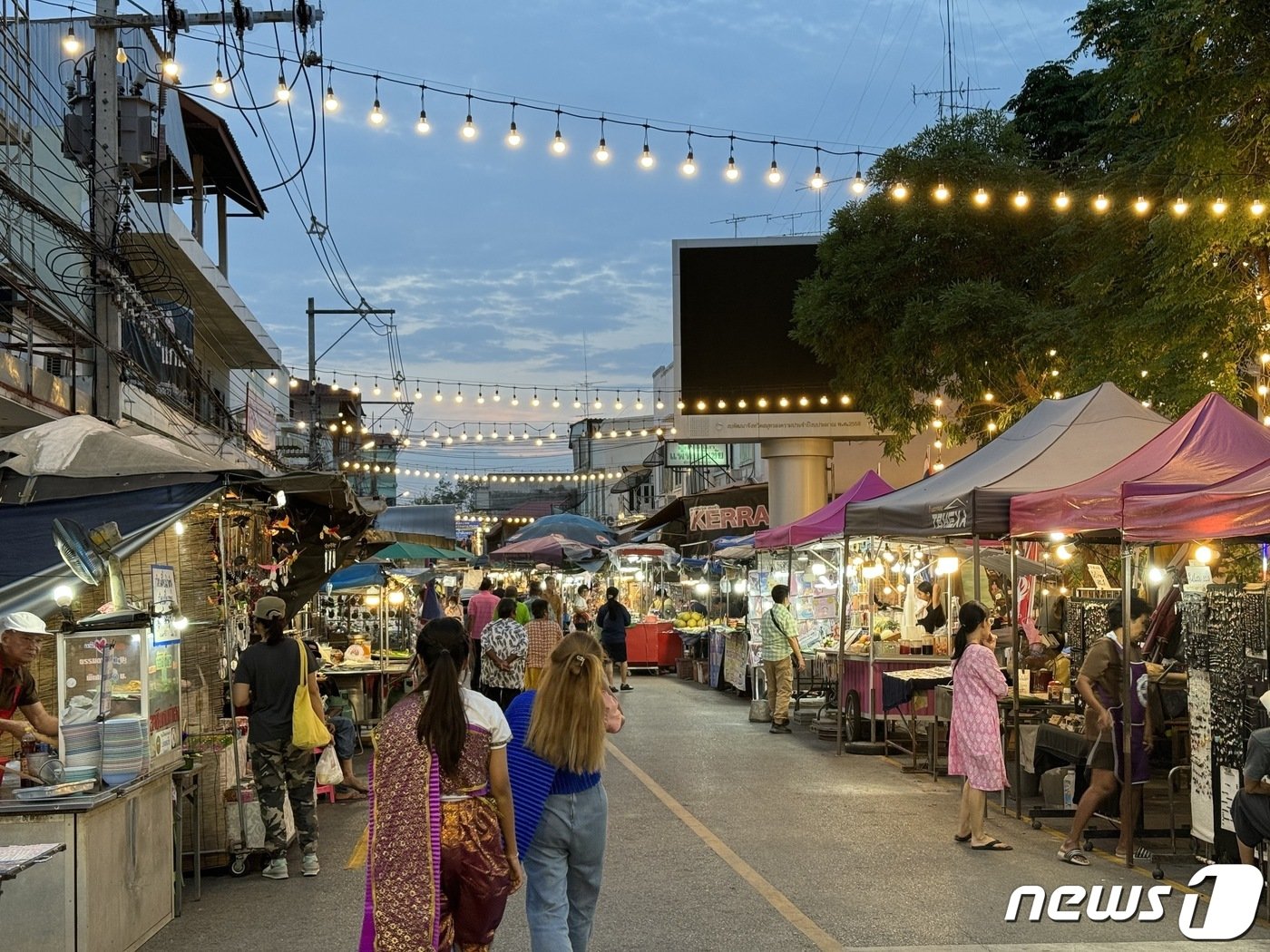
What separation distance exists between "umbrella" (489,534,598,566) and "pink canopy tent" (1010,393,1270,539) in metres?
20.3

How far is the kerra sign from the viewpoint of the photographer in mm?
36844

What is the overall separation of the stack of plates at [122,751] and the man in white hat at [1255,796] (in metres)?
6.07

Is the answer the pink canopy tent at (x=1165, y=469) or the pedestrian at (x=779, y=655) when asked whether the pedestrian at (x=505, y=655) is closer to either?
the pedestrian at (x=779, y=655)

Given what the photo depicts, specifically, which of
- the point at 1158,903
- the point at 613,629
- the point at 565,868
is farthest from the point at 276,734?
the point at 613,629

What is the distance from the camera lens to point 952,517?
12.2 m

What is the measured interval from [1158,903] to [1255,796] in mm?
1065

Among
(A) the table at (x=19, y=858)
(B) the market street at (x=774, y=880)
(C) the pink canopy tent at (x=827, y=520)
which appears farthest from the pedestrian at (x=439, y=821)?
(C) the pink canopy tent at (x=827, y=520)

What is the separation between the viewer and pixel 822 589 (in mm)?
Answer: 21281

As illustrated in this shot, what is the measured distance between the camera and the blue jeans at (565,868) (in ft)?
18.1

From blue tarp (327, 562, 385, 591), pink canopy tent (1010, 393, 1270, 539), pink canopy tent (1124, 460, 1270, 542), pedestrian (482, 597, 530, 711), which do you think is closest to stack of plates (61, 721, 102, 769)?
pink canopy tent (1124, 460, 1270, 542)

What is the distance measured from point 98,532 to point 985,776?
6252mm

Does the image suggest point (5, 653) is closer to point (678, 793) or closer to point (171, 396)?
point (678, 793)

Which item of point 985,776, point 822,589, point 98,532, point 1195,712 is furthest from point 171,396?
point 1195,712

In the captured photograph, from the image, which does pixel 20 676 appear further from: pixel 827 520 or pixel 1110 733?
pixel 827 520
